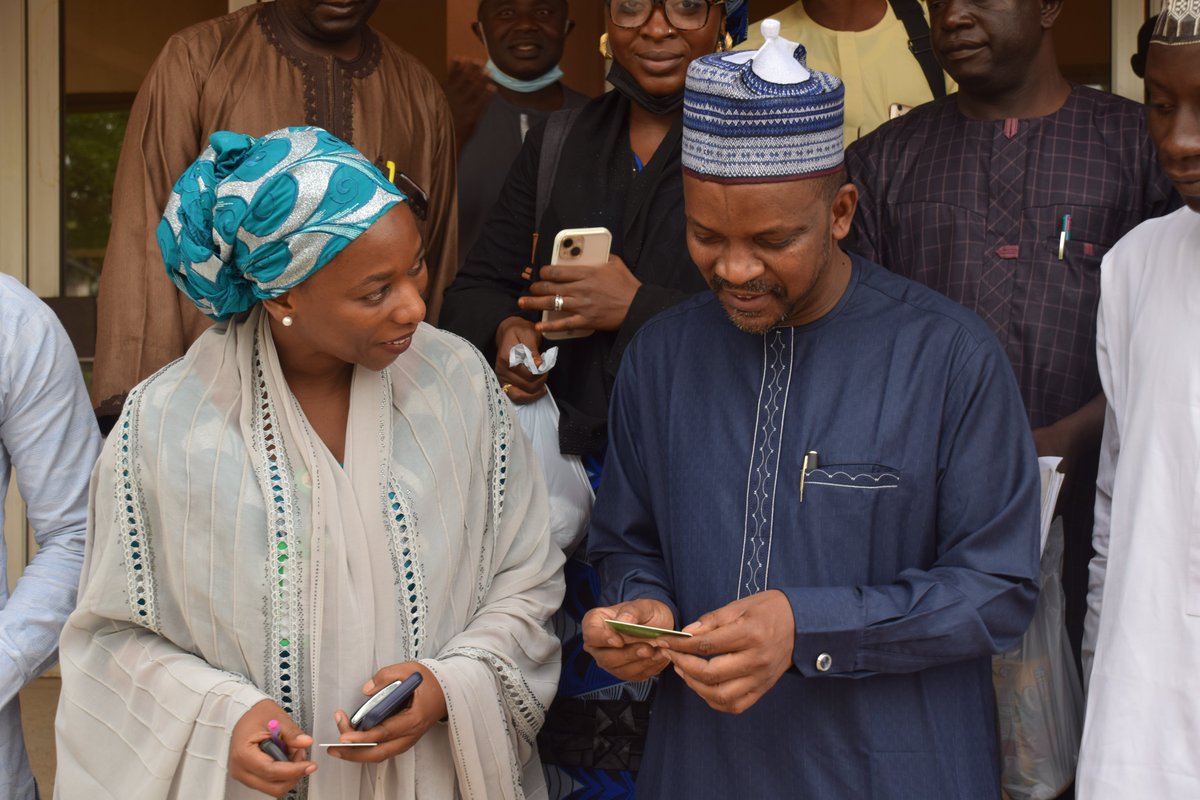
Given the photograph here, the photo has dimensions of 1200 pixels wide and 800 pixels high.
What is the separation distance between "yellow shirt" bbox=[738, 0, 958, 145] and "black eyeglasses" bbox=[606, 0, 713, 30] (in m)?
0.59

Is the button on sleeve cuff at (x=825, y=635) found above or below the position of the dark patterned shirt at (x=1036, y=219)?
below

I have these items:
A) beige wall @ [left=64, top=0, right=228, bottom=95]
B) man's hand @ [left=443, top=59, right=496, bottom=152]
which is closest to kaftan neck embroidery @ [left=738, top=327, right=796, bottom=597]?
man's hand @ [left=443, top=59, right=496, bottom=152]

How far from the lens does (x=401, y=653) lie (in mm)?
2689

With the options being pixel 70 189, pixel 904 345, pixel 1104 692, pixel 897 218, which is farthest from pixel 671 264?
pixel 70 189

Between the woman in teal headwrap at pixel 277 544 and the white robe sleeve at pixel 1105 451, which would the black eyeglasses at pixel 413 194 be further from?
the white robe sleeve at pixel 1105 451

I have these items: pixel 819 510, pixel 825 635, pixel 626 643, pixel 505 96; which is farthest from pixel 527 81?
pixel 825 635

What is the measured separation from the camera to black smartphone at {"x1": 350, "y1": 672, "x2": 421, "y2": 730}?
2480 millimetres

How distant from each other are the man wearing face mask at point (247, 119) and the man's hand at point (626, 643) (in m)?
1.46

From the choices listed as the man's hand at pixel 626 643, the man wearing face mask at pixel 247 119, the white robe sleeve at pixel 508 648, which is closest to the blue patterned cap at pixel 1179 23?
the man's hand at pixel 626 643

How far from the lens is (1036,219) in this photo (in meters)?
3.15

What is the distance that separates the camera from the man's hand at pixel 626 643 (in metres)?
2.38

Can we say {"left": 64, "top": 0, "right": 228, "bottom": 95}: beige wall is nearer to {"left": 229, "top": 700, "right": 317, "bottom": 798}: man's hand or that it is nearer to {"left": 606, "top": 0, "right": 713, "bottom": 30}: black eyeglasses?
{"left": 606, "top": 0, "right": 713, "bottom": 30}: black eyeglasses

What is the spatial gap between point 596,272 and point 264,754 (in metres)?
1.31

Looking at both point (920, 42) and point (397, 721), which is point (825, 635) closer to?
point (397, 721)
